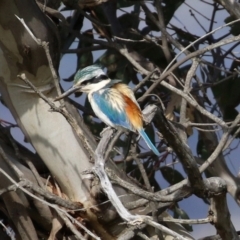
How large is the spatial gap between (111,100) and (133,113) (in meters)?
0.18

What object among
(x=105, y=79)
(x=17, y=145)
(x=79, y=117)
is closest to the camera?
(x=105, y=79)

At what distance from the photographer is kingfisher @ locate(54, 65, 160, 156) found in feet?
6.67

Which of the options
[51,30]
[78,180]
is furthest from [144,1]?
[78,180]

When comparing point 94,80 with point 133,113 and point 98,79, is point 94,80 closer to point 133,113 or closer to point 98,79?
point 98,79

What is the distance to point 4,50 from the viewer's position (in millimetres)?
2301

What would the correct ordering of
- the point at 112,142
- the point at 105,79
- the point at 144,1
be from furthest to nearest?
the point at 144,1 → the point at 105,79 → the point at 112,142

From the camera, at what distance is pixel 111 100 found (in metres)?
2.16

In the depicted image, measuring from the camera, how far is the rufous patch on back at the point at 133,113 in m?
1.97

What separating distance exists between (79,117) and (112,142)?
2.17 feet

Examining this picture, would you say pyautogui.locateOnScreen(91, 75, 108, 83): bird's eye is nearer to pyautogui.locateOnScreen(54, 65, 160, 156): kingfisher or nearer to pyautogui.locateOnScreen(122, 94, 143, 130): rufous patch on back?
pyautogui.locateOnScreen(54, 65, 160, 156): kingfisher

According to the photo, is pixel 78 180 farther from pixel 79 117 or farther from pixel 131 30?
pixel 131 30

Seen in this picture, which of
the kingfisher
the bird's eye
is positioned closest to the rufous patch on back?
the kingfisher

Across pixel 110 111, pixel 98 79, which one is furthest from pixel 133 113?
pixel 98 79

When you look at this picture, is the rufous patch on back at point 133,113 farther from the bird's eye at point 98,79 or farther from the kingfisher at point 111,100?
the bird's eye at point 98,79
